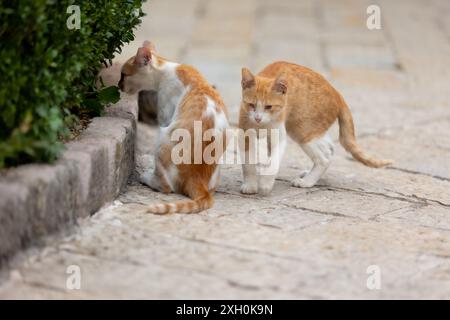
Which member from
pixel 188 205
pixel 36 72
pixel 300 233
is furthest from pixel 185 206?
pixel 36 72

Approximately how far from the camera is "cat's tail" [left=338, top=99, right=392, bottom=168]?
Answer: 5.74m

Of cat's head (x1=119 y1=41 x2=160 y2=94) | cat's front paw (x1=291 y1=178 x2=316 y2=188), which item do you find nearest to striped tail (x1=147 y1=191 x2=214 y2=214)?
cat's front paw (x1=291 y1=178 x2=316 y2=188)

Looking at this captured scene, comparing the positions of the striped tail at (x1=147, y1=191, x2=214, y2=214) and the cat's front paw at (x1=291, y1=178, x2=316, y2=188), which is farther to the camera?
the cat's front paw at (x1=291, y1=178, x2=316, y2=188)

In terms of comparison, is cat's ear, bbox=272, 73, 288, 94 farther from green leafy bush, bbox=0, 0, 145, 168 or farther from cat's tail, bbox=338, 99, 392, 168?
green leafy bush, bbox=0, 0, 145, 168

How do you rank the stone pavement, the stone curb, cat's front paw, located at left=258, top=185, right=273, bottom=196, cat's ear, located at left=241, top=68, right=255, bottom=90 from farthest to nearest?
1. cat's front paw, located at left=258, top=185, right=273, bottom=196
2. cat's ear, located at left=241, top=68, right=255, bottom=90
3. the stone pavement
4. the stone curb

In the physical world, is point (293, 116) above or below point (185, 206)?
above

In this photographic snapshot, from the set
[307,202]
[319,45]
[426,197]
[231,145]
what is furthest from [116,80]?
[319,45]

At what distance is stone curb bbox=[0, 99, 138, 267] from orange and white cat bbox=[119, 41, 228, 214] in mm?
224

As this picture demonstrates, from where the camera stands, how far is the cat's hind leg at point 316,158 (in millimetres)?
5625

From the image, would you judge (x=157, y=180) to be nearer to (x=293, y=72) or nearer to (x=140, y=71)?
(x=140, y=71)

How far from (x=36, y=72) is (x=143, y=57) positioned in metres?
1.35

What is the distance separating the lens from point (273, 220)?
16.2 feet

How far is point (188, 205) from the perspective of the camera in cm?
484

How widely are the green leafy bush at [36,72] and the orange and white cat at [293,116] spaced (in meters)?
1.04
